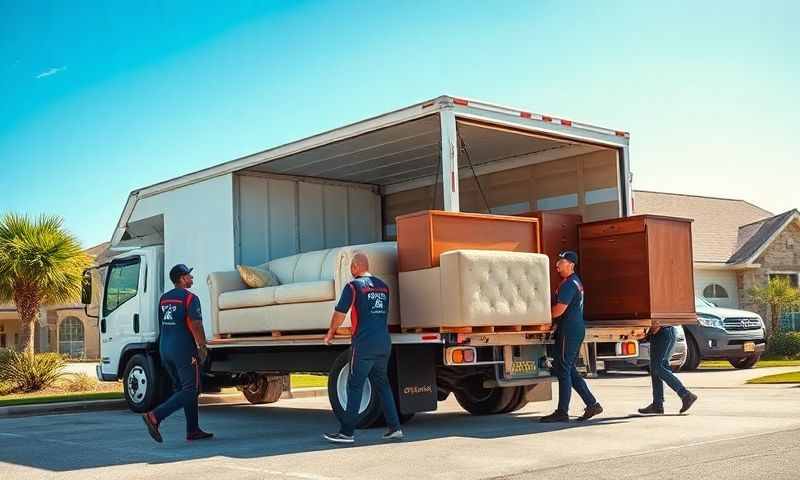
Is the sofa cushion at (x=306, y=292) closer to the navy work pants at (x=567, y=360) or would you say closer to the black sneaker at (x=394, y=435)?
the black sneaker at (x=394, y=435)

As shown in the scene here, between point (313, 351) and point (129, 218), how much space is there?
5822 millimetres

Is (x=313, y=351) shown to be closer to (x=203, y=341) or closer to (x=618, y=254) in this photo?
(x=203, y=341)

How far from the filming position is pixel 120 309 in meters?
15.1

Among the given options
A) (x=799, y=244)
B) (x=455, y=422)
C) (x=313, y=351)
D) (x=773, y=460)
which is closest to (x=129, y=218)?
(x=313, y=351)

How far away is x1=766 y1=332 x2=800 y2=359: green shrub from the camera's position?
26188 mm

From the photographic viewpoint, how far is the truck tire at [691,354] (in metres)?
20.6

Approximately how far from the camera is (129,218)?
16.0m

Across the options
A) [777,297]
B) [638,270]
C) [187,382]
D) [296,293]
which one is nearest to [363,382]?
[187,382]

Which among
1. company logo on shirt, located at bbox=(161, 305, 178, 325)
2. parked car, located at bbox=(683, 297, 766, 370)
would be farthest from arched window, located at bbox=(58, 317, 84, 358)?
company logo on shirt, located at bbox=(161, 305, 178, 325)

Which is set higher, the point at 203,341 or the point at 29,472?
the point at 203,341

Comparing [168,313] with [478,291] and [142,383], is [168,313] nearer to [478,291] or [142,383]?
[478,291]

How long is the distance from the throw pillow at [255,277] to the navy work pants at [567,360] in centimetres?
413

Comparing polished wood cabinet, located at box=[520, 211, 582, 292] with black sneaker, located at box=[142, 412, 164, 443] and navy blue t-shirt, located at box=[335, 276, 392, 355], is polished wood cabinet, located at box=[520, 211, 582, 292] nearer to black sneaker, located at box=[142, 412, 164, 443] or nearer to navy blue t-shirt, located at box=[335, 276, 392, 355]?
navy blue t-shirt, located at box=[335, 276, 392, 355]

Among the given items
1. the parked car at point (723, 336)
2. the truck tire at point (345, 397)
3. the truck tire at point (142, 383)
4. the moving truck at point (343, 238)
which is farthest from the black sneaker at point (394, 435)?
the parked car at point (723, 336)
